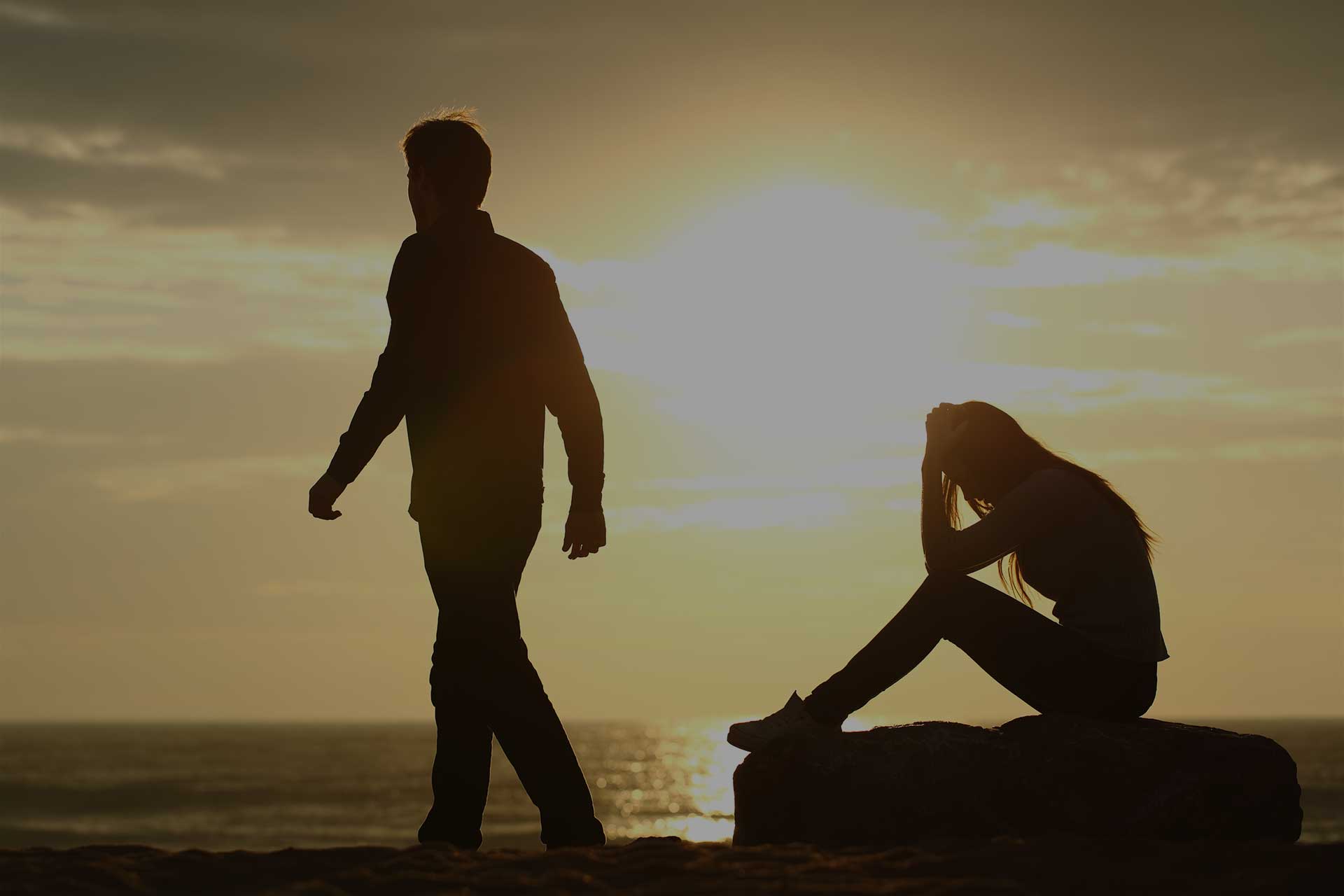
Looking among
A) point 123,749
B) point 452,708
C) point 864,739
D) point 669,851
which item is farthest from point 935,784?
point 123,749

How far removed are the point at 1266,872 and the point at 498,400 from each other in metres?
3.34

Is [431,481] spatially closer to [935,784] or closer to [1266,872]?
[935,784]

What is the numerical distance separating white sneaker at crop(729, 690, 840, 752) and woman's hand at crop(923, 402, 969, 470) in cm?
121

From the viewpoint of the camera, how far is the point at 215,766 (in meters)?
120

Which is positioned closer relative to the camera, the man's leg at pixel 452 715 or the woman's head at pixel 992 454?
the man's leg at pixel 452 715

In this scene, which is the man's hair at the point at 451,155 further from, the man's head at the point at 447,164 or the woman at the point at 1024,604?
the woman at the point at 1024,604

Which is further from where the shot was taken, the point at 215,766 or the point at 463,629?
the point at 215,766

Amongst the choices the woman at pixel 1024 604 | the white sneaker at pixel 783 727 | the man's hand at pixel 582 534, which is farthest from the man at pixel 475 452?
the woman at pixel 1024 604

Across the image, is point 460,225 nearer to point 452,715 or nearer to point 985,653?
point 452,715

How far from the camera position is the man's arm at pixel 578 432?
657 cm

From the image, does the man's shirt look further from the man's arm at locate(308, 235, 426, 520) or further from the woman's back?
the woman's back

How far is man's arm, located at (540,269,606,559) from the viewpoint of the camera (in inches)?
259

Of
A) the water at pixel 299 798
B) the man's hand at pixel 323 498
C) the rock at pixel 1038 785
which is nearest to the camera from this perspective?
the man's hand at pixel 323 498

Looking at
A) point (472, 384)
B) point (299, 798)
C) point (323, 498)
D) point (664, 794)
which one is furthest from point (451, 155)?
point (664, 794)
